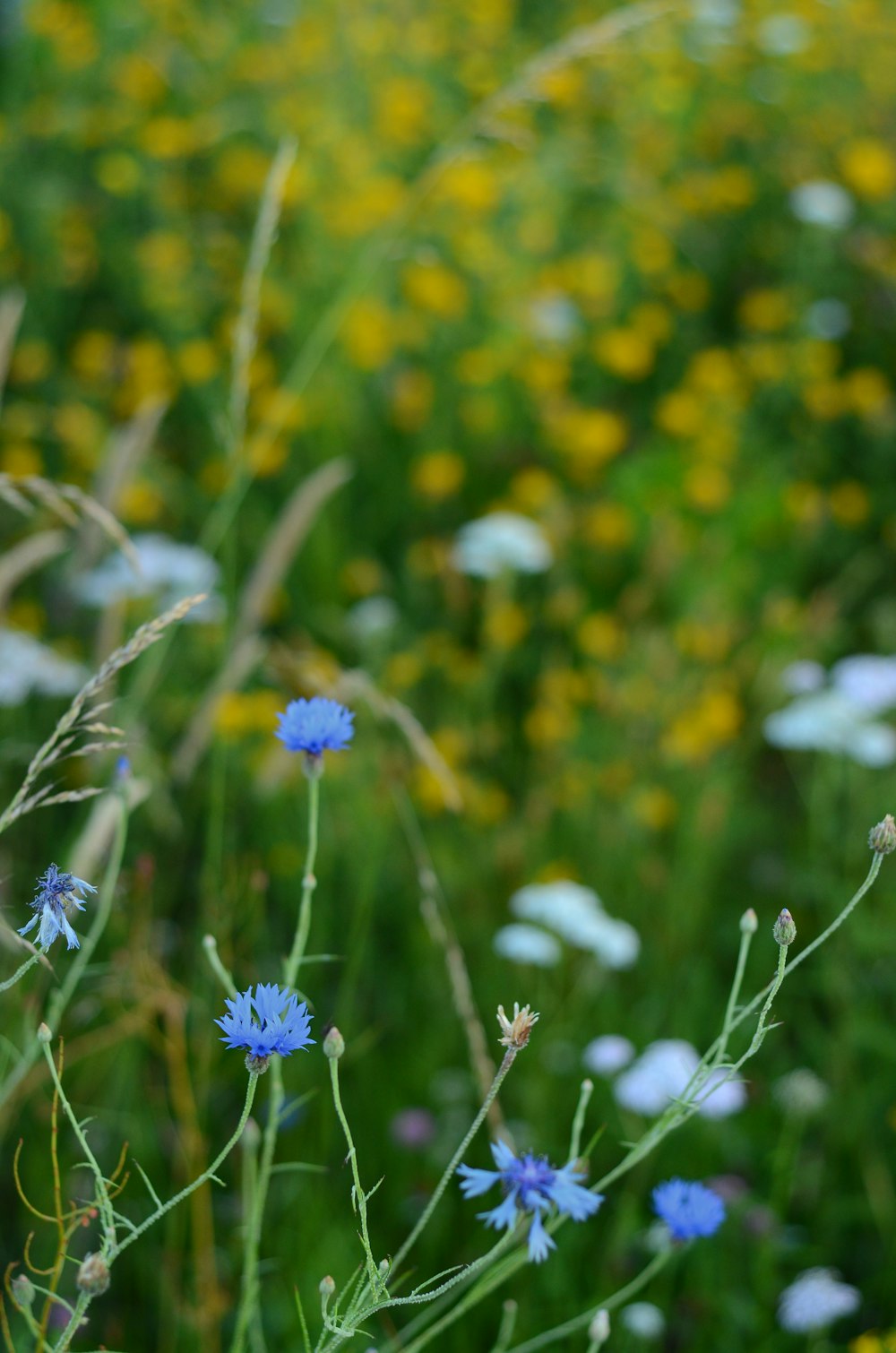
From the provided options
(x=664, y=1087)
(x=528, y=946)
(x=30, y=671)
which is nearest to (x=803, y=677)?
(x=528, y=946)

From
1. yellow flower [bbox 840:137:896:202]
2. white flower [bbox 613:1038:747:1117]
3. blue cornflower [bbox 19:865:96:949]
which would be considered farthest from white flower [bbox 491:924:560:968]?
yellow flower [bbox 840:137:896:202]

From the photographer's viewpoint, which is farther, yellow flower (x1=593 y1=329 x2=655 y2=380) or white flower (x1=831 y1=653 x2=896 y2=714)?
yellow flower (x1=593 y1=329 x2=655 y2=380)

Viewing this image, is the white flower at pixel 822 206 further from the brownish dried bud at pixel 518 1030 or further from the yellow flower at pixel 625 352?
the brownish dried bud at pixel 518 1030

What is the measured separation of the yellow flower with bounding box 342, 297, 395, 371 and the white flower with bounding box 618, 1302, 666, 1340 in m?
2.15

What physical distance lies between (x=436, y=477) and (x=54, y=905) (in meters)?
2.10

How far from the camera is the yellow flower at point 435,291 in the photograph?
10.3 ft

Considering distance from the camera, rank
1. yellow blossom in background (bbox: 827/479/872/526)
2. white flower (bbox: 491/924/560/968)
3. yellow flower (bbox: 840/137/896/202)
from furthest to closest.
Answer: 1. yellow flower (bbox: 840/137/896/202)
2. yellow blossom in background (bbox: 827/479/872/526)
3. white flower (bbox: 491/924/560/968)

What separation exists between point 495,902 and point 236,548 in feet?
3.48

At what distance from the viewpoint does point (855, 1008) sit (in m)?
1.83

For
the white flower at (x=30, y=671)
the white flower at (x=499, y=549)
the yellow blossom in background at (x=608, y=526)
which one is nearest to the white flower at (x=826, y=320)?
the yellow blossom in background at (x=608, y=526)

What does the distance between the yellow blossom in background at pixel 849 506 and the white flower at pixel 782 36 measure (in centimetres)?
157

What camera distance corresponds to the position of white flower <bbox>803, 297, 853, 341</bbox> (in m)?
3.22

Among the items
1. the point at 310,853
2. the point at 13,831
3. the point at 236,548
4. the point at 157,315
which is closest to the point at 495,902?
the point at 13,831

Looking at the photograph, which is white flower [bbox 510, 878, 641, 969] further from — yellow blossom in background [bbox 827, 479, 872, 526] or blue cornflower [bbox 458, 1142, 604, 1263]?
yellow blossom in background [bbox 827, 479, 872, 526]
